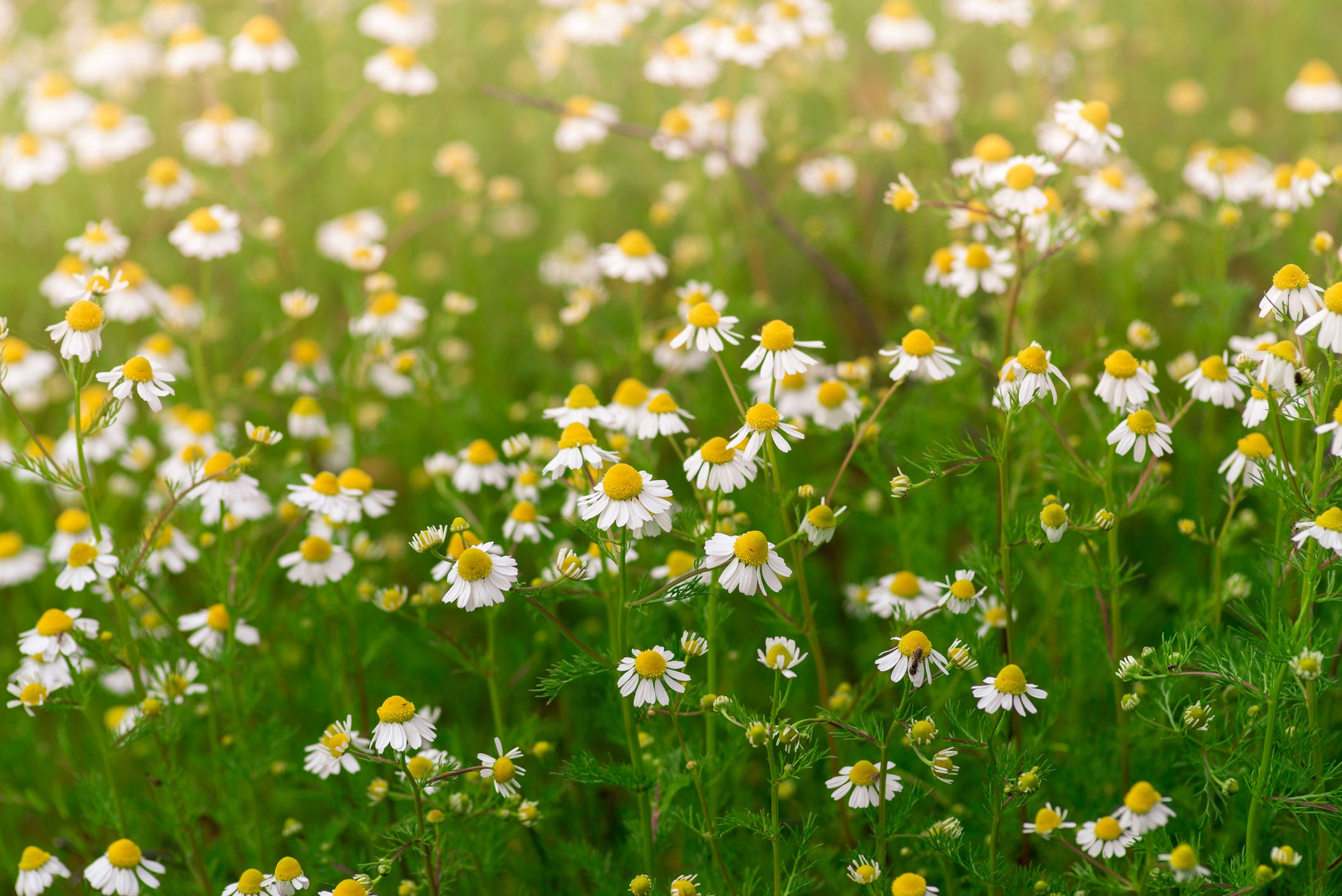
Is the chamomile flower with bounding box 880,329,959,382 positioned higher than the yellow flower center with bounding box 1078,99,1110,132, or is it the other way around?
the yellow flower center with bounding box 1078,99,1110,132

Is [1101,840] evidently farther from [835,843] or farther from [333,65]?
[333,65]

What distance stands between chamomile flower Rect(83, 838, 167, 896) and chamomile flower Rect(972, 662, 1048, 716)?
1935mm

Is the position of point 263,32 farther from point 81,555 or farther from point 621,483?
point 621,483

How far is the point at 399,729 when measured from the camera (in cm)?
239

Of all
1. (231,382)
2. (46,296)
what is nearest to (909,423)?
(231,382)

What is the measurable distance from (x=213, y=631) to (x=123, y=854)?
0.70 meters

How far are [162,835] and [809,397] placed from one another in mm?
2412

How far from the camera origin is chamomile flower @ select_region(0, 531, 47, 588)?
380cm

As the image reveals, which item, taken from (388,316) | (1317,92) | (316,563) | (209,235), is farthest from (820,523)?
(1317,92)

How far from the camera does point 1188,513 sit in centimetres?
383

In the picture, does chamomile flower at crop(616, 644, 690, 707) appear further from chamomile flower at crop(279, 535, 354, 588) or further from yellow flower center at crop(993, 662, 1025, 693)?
chamomile flower at crop(279, 535, 354, 588)

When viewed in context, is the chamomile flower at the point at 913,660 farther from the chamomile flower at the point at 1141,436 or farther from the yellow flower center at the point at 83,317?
the yellow flower center at the point at 83,317

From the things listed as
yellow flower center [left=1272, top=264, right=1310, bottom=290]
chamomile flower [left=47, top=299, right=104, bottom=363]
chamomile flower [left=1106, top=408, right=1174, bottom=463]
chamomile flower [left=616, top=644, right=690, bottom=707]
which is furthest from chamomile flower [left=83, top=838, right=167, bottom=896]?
yellow flower center [left=1272, top=264, right=1310, bottom=290]

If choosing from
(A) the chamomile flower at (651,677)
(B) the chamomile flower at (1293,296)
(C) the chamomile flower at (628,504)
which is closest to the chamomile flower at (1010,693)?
(A) the chamomile flower at (651,677)
